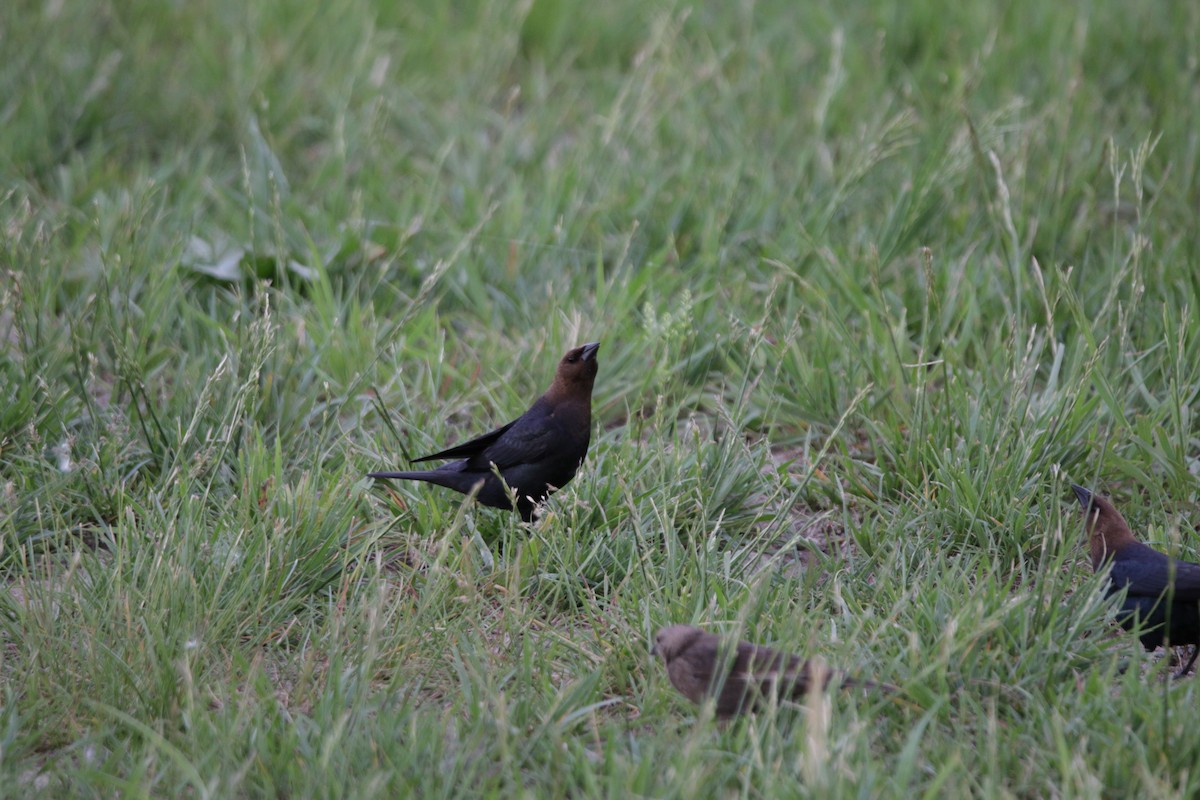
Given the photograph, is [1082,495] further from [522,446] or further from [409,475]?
[409,475]

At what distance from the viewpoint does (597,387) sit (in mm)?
4168

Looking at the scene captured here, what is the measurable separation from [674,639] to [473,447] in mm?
1063

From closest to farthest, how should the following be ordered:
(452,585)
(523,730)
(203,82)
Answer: (523,730) → (452,585) → (203,82)

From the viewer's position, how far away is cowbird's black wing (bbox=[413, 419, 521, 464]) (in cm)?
347

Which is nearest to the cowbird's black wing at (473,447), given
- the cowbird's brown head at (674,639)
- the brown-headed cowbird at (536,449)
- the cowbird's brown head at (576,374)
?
the brown-headed cowbird at (536,449)

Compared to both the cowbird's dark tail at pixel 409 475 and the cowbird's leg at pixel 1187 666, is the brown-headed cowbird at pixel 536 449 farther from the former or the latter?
the cowbird's leg at pixel 1187 666

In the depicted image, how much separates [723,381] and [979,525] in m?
1.20

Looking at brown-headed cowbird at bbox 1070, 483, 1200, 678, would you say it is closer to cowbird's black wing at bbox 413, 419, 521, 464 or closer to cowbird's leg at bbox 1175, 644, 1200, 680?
cowbird's leg at bbox 1175, 644, 1200, 680

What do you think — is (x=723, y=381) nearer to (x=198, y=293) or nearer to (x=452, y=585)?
(x=452, y=585)

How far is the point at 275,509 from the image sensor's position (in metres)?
3.29

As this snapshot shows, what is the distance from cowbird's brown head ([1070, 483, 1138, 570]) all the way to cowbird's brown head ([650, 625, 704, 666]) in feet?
3.78

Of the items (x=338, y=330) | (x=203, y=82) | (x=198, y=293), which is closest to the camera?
(x=338, y=330)

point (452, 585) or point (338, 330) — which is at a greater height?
point (338, 330)

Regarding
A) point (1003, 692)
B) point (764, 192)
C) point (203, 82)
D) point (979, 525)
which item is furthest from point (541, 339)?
point (203, 82)
